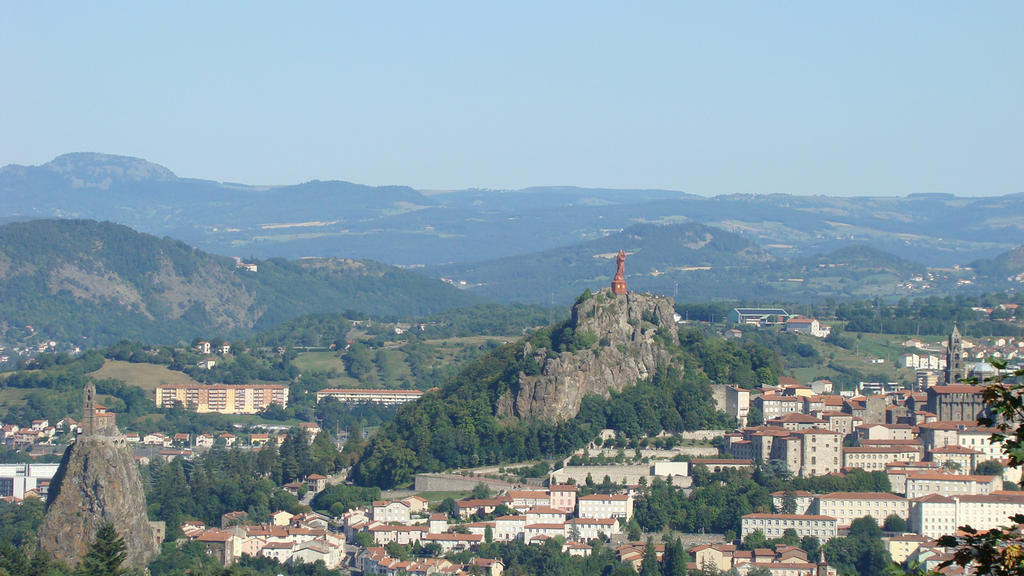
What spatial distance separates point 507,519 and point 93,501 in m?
18.8

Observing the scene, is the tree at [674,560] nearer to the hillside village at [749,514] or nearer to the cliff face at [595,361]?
the hillside village at [749,514]

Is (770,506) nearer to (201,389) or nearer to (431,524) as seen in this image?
(431,524)

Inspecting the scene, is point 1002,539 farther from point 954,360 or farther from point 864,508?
point 954,360

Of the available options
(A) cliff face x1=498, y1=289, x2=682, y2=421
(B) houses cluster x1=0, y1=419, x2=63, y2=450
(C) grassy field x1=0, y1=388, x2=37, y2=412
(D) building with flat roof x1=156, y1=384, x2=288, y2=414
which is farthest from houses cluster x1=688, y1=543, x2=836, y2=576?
(C) grassy field x1=0, y1=388, x2=37, y2=412

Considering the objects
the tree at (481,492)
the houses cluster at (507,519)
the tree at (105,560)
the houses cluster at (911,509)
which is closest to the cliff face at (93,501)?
the houses cluster at (507,519)

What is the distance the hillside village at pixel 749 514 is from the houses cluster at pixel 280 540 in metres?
0.07

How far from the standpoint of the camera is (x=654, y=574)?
211 ft

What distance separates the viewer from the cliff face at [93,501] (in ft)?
250

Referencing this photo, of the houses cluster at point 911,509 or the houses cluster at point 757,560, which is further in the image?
the houses cluster at point 911,509

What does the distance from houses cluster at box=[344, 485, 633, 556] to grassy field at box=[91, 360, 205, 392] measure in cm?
6536

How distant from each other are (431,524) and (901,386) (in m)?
44.0

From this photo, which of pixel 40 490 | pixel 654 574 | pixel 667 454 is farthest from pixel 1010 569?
pixel 40 490

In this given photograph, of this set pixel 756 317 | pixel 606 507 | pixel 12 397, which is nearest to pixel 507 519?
pixel 606 507

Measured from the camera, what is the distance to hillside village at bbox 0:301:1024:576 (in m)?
67.9
